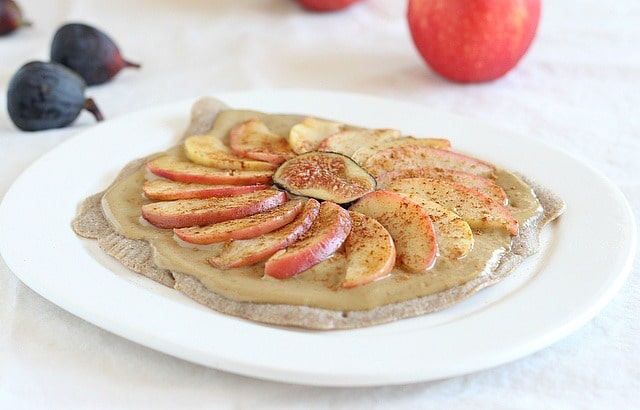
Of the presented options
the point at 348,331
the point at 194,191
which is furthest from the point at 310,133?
the point at 348,331

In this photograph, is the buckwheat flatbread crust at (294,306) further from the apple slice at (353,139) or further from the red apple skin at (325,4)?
the red apple skin at (325,4)

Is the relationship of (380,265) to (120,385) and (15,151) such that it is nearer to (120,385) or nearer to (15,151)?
(120,385)

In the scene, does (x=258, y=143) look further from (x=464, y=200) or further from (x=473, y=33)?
(x=473, y=33)

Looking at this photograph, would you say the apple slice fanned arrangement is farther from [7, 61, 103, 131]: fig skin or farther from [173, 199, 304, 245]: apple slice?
[7, 61, 103, 131]: fig skin

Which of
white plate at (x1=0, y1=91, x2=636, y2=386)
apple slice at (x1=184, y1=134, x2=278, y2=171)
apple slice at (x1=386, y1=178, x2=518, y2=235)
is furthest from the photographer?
apple slice at (x1=184, y1=134, x2=278, y2=171)

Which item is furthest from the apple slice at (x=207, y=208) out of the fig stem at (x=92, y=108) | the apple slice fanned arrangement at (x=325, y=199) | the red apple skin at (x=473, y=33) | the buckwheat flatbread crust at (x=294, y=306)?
the red apple skin at (x=473, y=33)

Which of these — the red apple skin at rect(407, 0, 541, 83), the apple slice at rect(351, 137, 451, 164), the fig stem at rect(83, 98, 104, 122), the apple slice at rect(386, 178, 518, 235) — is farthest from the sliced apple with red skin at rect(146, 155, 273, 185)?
the red apple skin at rect(407, 0, 541, 83)

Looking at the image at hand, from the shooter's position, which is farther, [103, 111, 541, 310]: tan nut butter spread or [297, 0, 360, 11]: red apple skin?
[297, 0, 360, 11]: red apple skin
